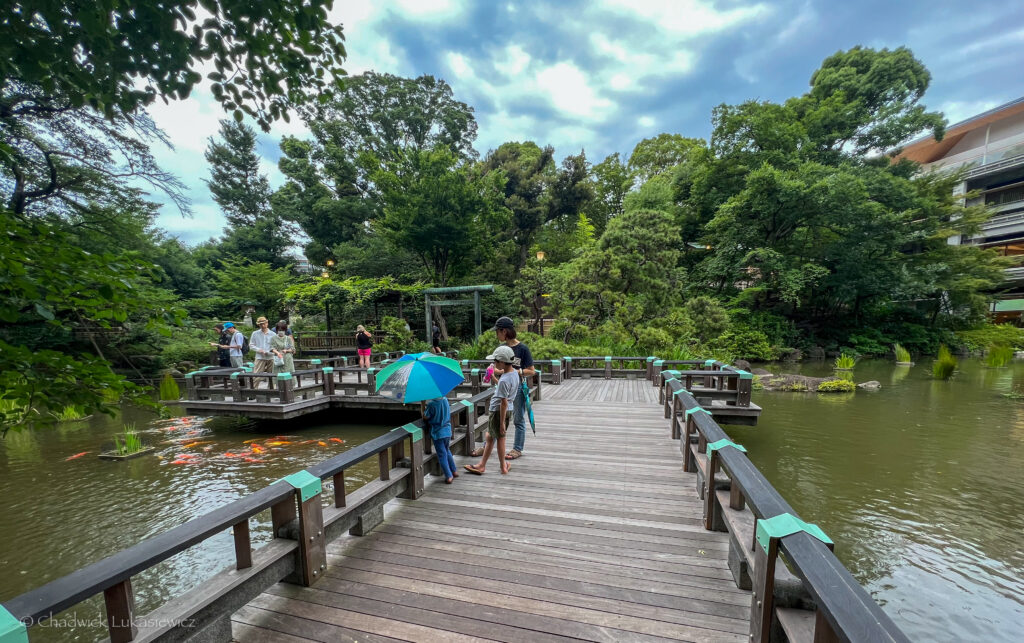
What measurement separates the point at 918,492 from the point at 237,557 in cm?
900

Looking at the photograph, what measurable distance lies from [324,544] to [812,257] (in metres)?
26.4

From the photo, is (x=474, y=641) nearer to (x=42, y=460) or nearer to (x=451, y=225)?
(x=42, y=460)

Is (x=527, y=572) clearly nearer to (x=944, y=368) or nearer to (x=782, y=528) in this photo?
(x=782, y=528)

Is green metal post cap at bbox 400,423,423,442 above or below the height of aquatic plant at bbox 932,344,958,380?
above

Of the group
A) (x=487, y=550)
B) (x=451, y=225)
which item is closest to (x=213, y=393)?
(x=487, y=550)

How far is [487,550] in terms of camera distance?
2.77 m

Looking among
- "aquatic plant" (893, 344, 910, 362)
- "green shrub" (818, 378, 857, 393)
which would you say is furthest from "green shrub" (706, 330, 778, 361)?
"green shrub" (818, 378, 857, 393)

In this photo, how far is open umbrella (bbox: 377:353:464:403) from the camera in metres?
3.13

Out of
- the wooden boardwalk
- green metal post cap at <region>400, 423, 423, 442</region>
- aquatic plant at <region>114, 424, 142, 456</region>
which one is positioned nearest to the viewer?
the wooden boardwalk

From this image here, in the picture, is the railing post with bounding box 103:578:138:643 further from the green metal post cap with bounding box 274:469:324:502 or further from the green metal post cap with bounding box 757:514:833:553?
the green metal post cap with bounding box 757:514:833:553

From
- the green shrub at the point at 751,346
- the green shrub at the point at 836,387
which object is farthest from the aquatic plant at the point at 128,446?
the green shrub at the point at 751,346

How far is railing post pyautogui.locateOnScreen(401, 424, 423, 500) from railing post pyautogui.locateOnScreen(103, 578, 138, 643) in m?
1.96

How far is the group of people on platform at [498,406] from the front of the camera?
361cm

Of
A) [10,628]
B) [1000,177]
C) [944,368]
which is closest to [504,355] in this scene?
[10,628]
